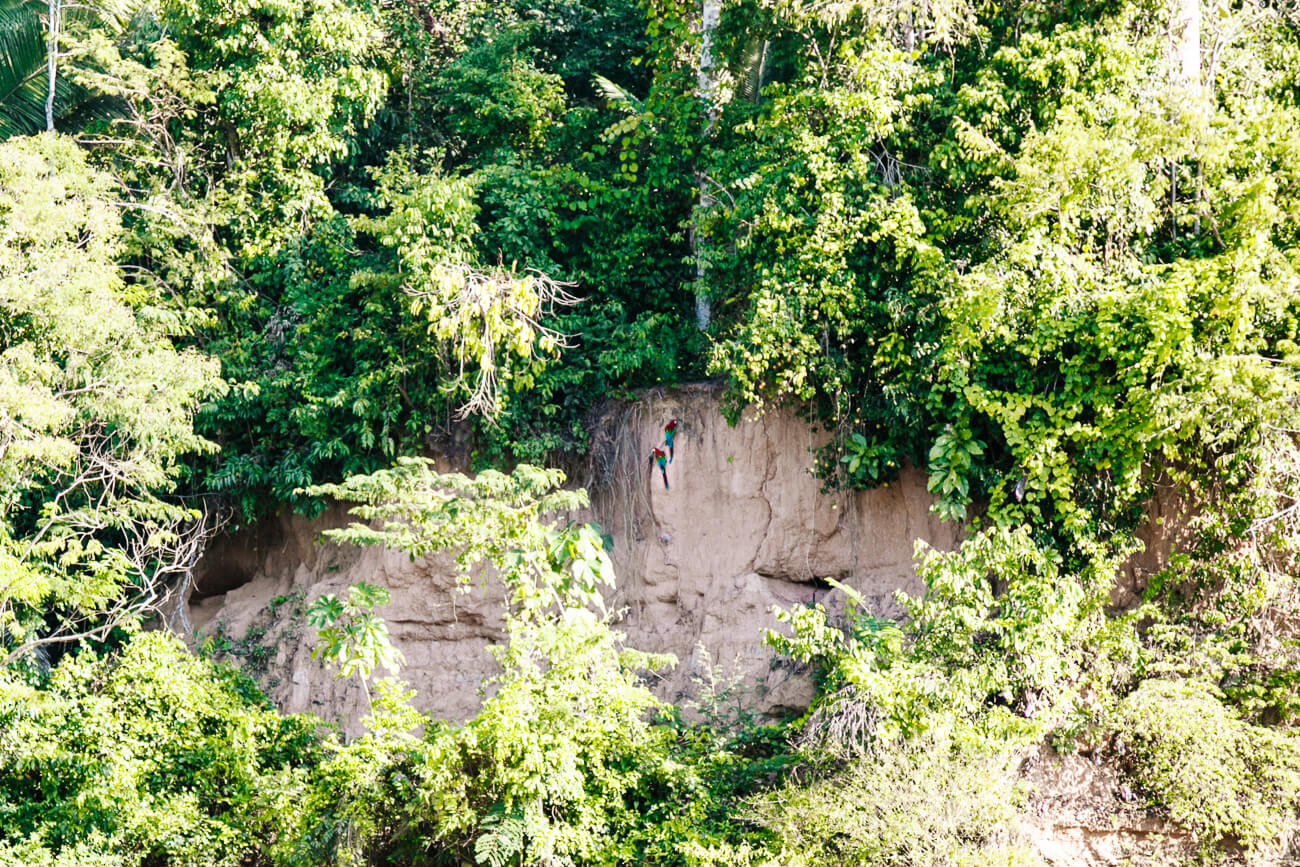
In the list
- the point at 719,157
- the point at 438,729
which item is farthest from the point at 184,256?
the point at 438,729

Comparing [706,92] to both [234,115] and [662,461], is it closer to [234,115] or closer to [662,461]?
[662,461]

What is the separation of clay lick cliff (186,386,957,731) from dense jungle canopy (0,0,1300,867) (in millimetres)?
425

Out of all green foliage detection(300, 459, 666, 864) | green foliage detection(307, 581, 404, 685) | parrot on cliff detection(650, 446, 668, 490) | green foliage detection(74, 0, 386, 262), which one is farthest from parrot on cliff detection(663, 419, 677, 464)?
green foliage detection(74, 0, 386, 262)

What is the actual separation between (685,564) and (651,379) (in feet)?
7.00

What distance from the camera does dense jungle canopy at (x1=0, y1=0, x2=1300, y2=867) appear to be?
9.83m

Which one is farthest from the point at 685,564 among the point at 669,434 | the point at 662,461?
the point at 669,434

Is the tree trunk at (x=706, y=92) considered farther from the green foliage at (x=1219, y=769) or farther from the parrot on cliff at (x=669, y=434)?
the green foliage at (x=1219, y=769)

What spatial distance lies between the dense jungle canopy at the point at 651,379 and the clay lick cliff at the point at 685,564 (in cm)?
43

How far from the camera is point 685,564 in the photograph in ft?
43.9

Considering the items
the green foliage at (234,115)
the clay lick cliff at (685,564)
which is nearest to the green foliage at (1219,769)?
the clay lick cliff at (685,564)

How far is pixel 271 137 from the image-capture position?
1473 cm

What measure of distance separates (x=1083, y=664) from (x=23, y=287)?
10.5 metres

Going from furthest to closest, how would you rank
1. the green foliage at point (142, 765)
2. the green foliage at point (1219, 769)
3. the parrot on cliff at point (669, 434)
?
Answer: the parrot on cliff at point (669, 434) → the green foliage at point (142, 765) → the green foliage at point (1219, 769)

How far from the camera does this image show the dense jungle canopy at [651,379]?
9.83 m
